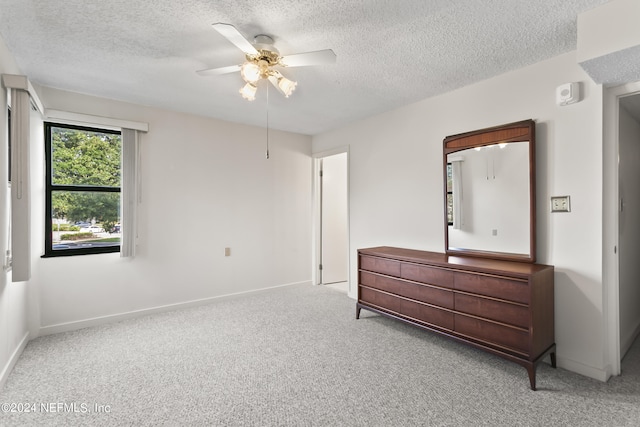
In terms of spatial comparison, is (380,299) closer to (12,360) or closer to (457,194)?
(457,194)

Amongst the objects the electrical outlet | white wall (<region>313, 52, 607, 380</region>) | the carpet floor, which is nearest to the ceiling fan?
white wall (<region>313, 52, 607, 380</region>)

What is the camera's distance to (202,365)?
2373mm

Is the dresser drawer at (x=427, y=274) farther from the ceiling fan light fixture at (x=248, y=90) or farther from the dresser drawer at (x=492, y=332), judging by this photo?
the ceiling fan light fixture at (x=248, y=90)

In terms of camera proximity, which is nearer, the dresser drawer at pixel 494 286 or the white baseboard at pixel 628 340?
the dresser drawer at pixel 494 286

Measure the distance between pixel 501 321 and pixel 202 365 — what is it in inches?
90.1

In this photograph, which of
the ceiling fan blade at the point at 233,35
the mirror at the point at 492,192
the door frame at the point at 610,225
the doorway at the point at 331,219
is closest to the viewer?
the ceiling fan blade at the point at 233,35

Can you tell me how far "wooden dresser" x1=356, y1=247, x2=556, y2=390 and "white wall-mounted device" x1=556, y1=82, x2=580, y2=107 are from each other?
1.25 metres

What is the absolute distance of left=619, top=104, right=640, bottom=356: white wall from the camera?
8.41ft

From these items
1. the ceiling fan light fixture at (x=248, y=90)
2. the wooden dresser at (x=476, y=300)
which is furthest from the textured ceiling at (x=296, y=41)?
the wooden dresser at (x=476, y=300)

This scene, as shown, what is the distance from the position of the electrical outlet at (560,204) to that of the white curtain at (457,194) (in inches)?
28.8

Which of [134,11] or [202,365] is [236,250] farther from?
[134,11]

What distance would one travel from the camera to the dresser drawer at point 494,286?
82.7 inches

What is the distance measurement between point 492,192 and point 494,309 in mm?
1055

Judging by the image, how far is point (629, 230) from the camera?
2740mm
